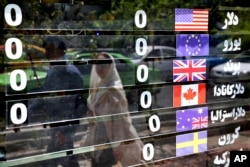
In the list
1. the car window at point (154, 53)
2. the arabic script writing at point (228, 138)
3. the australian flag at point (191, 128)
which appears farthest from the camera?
the arabic script writing at point (228, 138)

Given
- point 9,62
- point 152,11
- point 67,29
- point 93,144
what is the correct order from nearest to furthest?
point 9,62 → point 67,29 → point 93,144 → point 152,11

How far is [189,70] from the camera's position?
3.18 metres

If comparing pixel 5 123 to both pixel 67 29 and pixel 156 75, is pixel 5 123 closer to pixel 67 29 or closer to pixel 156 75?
pixel 67 29

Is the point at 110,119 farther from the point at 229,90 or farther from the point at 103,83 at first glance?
the point at 229,90

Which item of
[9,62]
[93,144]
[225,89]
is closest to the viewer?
[9,62]

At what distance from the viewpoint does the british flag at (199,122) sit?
10.7 feet

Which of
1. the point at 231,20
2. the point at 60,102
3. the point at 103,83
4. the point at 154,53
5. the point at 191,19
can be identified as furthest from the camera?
the point at 231,20

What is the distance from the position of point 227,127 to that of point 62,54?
1555mm

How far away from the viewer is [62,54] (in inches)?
103

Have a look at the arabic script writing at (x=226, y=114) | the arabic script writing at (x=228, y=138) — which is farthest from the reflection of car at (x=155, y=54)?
the arabic script writing at (x=228, y=138)

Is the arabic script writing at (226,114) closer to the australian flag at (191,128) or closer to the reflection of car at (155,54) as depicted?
the australian flag at (191,128)

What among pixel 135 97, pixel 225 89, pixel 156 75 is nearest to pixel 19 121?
pixel 135 97

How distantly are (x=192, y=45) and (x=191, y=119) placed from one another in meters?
0.54

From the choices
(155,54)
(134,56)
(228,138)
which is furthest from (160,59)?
(228,138)
